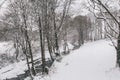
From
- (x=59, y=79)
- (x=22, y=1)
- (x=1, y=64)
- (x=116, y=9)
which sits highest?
(x=22, y=1)

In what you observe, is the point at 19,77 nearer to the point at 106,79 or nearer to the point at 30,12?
the point at 30,12

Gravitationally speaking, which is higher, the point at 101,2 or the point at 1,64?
the point at 101,2

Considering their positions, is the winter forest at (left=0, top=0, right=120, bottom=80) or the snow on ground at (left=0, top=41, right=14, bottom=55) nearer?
the winter forest at (left=0, top=0, right=120, bottom=80)

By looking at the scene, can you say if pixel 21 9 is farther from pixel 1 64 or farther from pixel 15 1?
pixel 1 64

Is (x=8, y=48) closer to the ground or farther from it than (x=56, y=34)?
closer to the ground

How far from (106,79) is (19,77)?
40.2ft

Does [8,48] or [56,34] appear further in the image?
[56,34]

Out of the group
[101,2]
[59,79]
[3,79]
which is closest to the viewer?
[101,2]

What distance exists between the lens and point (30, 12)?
16.0m

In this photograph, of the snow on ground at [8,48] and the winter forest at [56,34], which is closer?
the winter forest at [56,34]

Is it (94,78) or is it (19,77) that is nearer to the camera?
(94,78)

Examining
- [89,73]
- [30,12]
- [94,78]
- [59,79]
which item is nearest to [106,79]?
[94,78]

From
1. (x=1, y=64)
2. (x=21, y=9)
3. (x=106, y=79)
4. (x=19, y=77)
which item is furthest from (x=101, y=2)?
(x=1, y=64)

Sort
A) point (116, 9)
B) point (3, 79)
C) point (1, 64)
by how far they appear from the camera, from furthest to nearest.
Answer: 1. point (1, 64)
2. point (3, 79)
3. point (116, 9)
